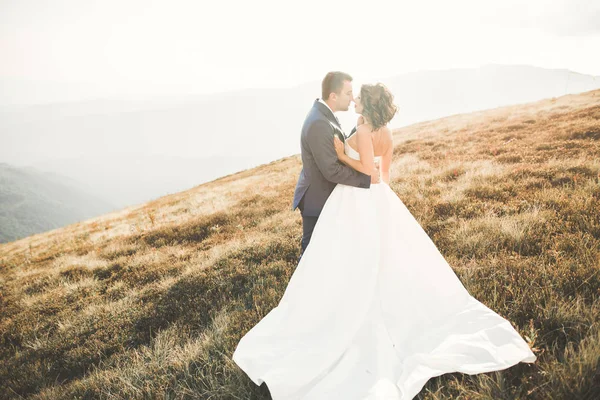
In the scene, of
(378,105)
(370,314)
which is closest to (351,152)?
(378,105)

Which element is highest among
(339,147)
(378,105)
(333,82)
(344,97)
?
(333,82)

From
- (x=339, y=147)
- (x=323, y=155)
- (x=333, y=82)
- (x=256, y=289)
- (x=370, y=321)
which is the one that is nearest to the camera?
(x=370, y=321)

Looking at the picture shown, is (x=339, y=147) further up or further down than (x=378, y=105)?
further down

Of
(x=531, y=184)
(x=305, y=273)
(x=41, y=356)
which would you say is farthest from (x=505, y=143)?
(x=41, y=356)

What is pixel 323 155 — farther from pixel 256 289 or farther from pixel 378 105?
pixel 256 289

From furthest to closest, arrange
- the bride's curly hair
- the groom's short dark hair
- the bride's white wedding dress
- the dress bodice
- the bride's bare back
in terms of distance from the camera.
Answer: the groom's short dark hair
the dress bodice
the bride's bare back
the bride's curly hair
the bride's white wedding dress

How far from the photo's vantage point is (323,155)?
4281 millimetres

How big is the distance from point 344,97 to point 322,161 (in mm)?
1241

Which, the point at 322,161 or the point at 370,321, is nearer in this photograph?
the point at 370,321

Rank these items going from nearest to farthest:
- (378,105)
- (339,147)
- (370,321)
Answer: (370,321) < (378,105) < (339,147)

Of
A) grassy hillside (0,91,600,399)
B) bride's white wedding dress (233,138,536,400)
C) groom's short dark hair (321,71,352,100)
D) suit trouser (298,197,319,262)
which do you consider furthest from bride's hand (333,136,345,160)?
grassy hillside (0,91,600,399)

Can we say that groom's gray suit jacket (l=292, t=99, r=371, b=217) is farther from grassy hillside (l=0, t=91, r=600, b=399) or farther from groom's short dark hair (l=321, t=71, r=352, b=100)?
grassy hillside (l=0, t=91, r=600, b=399)

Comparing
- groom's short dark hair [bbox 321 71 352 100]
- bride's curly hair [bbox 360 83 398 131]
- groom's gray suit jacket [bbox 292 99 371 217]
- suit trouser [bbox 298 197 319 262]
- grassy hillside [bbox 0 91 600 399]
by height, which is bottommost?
grassy hillside [bbox 0 91 600 399]

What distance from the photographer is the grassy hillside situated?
311 cm
